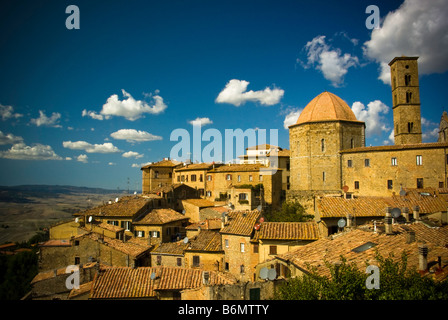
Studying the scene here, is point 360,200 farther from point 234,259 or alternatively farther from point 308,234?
point 234,259

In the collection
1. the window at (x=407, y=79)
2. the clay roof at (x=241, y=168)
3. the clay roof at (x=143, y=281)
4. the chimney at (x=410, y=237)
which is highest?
the window at (x=407, y=79)

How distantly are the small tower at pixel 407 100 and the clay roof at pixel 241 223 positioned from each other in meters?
30.5

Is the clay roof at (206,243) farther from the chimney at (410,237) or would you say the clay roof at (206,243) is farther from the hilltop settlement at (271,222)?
the chimney at (410,237)

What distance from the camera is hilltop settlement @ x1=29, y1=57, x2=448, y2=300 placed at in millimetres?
14188

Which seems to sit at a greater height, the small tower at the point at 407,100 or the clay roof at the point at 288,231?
the small tower at the point at 407,100

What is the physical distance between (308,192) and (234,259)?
857 inches

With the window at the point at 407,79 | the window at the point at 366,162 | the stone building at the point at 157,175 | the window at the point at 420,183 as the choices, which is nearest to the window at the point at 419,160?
the window at the point at 420,183

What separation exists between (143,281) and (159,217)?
15639 mm

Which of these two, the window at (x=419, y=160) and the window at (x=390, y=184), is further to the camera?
the window at (x=390, y=184)

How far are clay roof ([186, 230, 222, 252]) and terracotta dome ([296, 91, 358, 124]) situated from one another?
24631 mm

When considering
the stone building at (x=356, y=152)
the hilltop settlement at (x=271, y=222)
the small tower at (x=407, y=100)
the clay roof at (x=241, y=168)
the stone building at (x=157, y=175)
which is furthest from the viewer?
the stone building at (x=157, y=175)

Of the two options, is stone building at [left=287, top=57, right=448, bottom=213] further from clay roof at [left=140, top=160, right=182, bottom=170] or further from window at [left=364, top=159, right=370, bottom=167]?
clay roof at [left=140, top=160, right=182, bottom=170]

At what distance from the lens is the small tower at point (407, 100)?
1716 inches

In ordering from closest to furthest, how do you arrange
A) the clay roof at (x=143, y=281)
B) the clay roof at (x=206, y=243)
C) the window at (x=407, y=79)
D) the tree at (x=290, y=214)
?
the clay roof at (x=143, y=281)
the clay roof at (x=206, y=243)
the tree at (x=290, y=214)
the window at (x=407, y=79)
